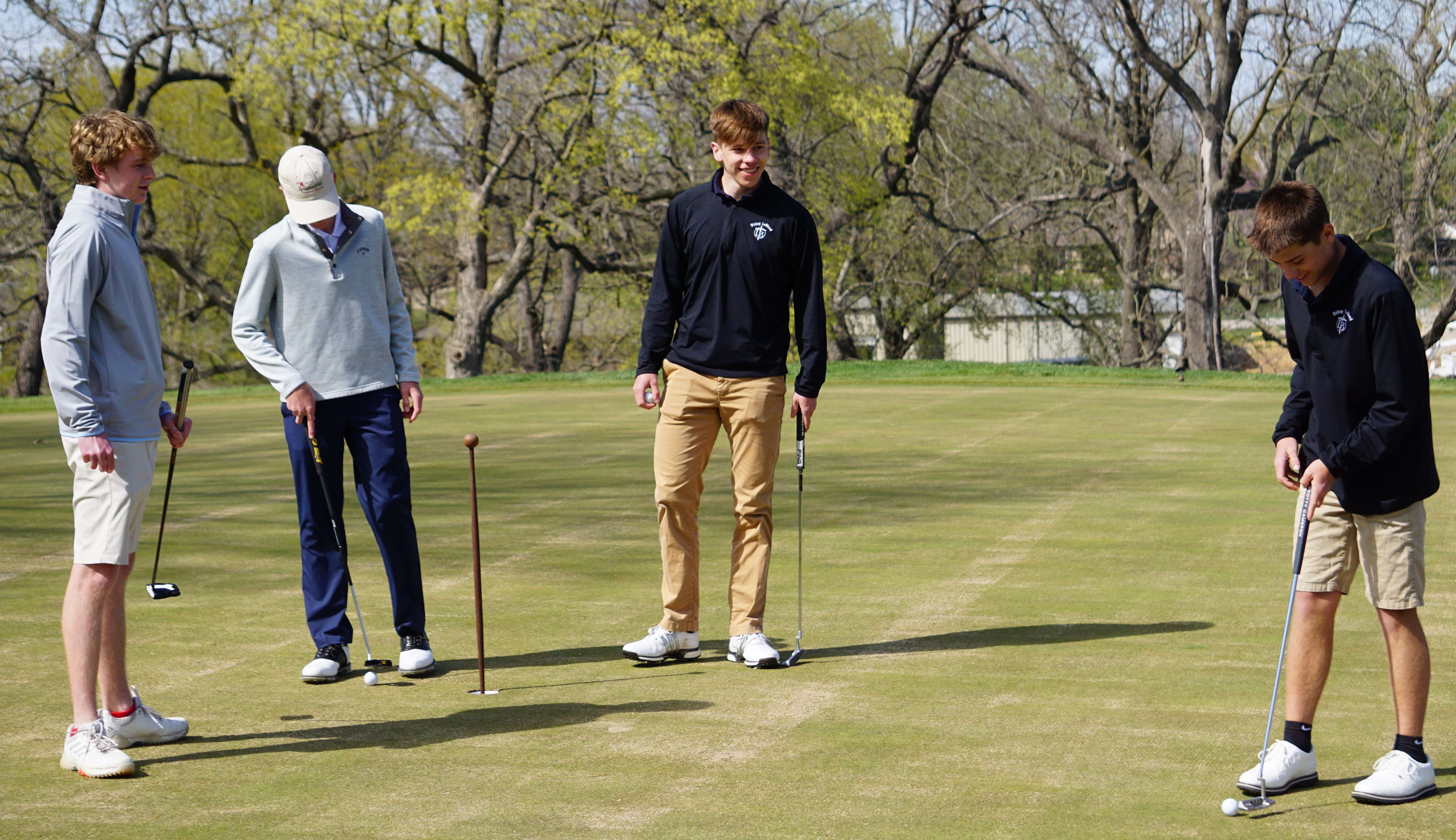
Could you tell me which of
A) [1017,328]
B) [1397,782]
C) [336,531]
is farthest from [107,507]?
[1017,328]

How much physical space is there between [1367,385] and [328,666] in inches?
142

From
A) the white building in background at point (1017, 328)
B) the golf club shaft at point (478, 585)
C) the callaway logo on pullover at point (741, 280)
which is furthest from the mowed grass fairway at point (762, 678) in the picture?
the white building in background at point (1017, 328)

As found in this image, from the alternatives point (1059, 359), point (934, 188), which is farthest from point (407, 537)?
point (1059, 359)

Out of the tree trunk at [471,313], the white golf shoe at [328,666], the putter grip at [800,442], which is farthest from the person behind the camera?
the tree trunk at [471,313]

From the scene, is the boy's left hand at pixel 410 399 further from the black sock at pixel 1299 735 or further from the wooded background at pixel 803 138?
the wooded background at pixel 803 138

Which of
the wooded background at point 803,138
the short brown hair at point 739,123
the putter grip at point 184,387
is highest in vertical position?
the wooded background at point 803,138

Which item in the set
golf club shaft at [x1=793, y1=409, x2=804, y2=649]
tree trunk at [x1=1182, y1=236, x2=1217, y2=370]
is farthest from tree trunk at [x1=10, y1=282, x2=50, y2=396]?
golf club shaft at [x1=793, y1=409, x2=804, y2=649]

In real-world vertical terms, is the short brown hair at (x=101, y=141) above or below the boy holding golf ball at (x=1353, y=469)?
above

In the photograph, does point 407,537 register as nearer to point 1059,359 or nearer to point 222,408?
point 222,408

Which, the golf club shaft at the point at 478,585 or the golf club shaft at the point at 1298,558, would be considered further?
the golf club shaft at the point at 478,585

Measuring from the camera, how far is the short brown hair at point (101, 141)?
14.6 feet

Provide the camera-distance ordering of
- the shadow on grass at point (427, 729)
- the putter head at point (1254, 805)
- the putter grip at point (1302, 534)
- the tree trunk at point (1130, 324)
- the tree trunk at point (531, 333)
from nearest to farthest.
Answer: the putter head at point (1254, 805)
the putter grip at point (1302, 534)
the shadow on grass at point (427, 729)
the tree trunk at point (1130, 324)
the tree trunk at point (531, 333)

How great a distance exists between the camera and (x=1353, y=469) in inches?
161

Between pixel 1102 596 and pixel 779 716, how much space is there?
2457 mm
